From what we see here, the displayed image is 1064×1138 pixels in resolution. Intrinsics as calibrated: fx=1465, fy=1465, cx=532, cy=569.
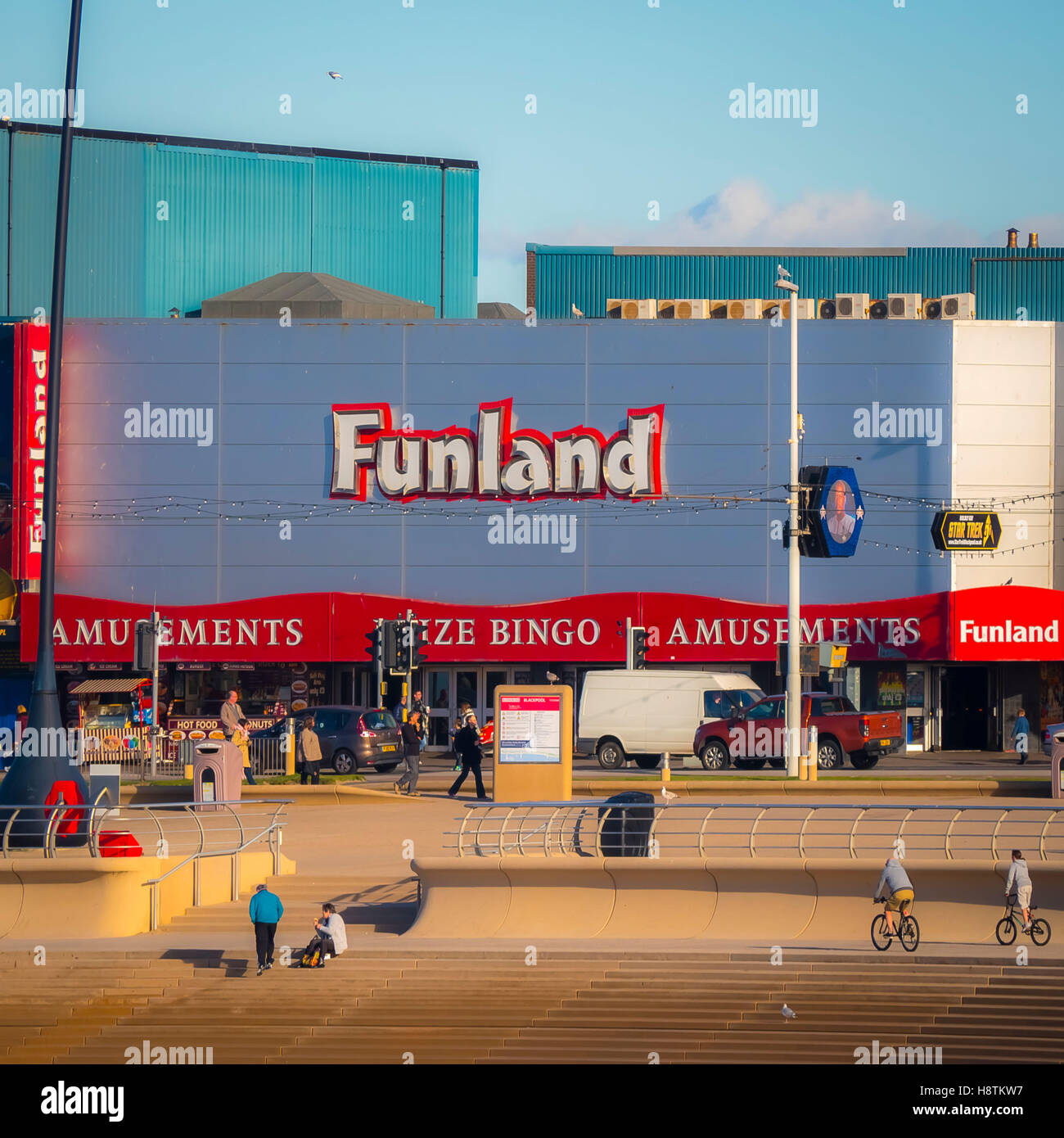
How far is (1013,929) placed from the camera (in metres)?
15.9

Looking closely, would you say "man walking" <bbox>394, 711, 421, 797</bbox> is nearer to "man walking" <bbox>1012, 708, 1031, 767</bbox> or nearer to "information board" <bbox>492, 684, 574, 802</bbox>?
"information board" <bbox>492, 684, 574, 802</bbox>

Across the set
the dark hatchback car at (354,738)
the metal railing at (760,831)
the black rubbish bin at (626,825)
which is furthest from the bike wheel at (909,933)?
the dark hatchback car at (354,738)

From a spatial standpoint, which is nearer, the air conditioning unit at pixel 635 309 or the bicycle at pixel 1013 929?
the bicycle at pixel 1013 929

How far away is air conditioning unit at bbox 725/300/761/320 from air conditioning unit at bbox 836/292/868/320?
2.58 metres

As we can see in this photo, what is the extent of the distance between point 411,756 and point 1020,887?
14950 millimetres

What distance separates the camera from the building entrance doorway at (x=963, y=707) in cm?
4197

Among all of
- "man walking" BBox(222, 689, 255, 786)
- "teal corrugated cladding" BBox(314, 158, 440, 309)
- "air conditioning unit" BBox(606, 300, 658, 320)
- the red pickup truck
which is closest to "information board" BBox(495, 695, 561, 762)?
"man walking" BBox(222, 689, 255, 786)

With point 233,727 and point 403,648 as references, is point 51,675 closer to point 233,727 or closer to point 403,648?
point 233,727

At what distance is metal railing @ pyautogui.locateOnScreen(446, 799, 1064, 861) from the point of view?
17219 millimetres

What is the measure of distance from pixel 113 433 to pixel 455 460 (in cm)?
992

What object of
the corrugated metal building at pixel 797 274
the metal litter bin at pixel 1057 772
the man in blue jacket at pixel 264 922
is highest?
the corrugated metal building at pixel 797 274

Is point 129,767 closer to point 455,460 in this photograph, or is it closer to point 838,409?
point 455,460

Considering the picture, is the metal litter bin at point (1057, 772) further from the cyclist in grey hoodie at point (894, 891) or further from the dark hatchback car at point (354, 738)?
the dark hatchback car at point (354, 738)

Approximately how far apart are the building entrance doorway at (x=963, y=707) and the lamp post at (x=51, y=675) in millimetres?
27981
